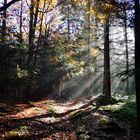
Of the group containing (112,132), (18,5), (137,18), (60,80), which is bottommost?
(112,132)

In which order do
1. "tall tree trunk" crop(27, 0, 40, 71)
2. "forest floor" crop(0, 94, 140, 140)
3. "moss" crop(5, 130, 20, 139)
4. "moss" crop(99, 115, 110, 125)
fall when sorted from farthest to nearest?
1. "tall tree trunk" crop(27, 0, 40, 71)
2. "moss" crop(99, 115, 110, 125)
3. "forest floor" crop(0, 94, 140, 140)
4. "moss" crop(5, 130, 20, 139)

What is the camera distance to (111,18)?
14.8 m

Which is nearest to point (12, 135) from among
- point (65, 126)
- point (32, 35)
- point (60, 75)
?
point (65, 126)

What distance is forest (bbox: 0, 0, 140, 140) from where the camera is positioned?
12.3m

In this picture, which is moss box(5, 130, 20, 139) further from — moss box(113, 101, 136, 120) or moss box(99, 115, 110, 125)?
moss box(113, 101, 136, 120)

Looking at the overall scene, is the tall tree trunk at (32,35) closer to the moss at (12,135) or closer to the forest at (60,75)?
the forest at (60,75)

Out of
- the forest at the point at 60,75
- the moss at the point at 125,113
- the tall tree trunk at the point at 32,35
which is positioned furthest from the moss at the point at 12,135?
the tall tree trunk at the point at 32,35

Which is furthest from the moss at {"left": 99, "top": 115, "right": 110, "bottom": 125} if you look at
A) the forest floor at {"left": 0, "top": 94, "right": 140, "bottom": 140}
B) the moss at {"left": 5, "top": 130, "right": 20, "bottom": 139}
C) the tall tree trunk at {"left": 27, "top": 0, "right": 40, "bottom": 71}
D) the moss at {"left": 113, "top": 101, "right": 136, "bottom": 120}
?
the tall tree trunk at {"left": 27, "top": 0, "right": 40, "bottom": 71}

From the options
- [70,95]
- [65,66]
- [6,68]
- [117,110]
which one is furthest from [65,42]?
[117,110]

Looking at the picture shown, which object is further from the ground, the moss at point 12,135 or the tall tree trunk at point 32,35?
the tall tree trunk at point 32,35

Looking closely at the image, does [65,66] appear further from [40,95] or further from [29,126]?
[29,126]

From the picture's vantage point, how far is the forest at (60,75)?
40.4 ft

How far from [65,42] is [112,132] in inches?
655

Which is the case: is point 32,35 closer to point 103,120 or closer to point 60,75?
point 60,75
